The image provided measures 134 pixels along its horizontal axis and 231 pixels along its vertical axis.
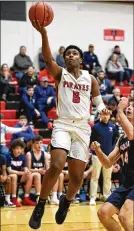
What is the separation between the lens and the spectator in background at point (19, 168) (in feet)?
36.6

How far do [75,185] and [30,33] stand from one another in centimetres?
1279

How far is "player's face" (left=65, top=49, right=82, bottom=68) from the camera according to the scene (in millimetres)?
6449

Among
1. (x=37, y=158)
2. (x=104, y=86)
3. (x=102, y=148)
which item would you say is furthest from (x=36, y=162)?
(x=104, y=86)

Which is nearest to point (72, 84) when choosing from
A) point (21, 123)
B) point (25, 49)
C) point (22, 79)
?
point (21, 123)

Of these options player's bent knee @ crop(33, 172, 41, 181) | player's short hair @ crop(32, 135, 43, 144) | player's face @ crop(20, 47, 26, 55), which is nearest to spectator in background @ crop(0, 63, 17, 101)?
player's face @ crop(20, 47, 26, 55)

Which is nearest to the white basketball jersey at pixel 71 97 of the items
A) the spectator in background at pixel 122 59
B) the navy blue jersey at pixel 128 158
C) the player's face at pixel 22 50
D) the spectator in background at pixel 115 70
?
the navy blue jersey at pixel 128 158

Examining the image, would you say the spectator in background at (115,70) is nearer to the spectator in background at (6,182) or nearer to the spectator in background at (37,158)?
the spectator in background at (37,158)

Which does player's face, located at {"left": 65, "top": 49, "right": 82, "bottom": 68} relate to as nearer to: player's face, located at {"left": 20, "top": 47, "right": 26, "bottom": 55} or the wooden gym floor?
the wooden gym floor

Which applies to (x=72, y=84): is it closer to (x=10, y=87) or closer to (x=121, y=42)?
(x=10, y=87)

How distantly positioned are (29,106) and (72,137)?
8.00m

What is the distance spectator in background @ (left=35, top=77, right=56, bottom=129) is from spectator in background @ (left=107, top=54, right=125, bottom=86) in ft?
14.5

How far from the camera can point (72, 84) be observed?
6473mm

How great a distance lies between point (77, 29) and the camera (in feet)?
64.5

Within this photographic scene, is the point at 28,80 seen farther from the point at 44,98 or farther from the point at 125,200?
the point at 125,200
